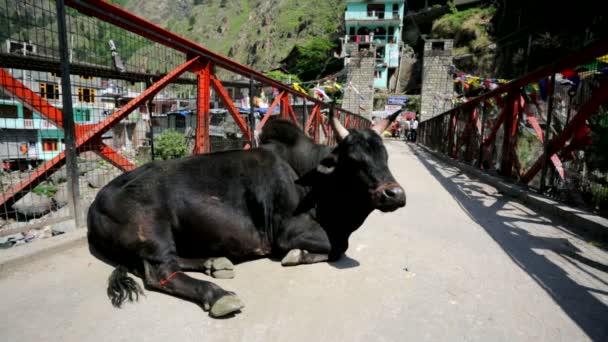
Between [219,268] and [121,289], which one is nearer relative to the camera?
[121,289]

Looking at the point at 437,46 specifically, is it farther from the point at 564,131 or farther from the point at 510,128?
the point at 564,131

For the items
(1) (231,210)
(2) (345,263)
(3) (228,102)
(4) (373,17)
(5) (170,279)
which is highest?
(4) (373,17)

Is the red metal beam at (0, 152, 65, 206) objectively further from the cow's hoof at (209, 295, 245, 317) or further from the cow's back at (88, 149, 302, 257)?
the cow's hoof at (209, 295, 245, 317)

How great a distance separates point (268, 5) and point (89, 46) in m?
111

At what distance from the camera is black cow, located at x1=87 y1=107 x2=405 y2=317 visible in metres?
2.55

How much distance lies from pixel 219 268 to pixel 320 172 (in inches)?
44.9

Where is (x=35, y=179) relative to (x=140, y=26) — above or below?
below

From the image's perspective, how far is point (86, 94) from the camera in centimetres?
407

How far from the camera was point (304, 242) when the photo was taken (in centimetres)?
305

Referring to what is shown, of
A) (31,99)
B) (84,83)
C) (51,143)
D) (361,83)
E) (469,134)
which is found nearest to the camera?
(31,99)

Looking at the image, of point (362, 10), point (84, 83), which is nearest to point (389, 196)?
point (84, 83)

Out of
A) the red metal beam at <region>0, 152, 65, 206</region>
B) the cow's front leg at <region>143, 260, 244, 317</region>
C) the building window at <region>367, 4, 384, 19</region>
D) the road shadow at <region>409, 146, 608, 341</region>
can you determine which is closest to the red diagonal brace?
the red metal beam at <region>0, 152, 65, 206</region>

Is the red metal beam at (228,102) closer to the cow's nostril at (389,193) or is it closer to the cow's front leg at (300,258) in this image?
the cow's front leg at (300,258)

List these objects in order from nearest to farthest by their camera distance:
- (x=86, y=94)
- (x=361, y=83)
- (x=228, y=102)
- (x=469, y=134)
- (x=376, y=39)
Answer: (x=86, y=94) → (x=228, y=102) → (x=469, y=134) → (x=361, y=83) → (x=376, y=39)
